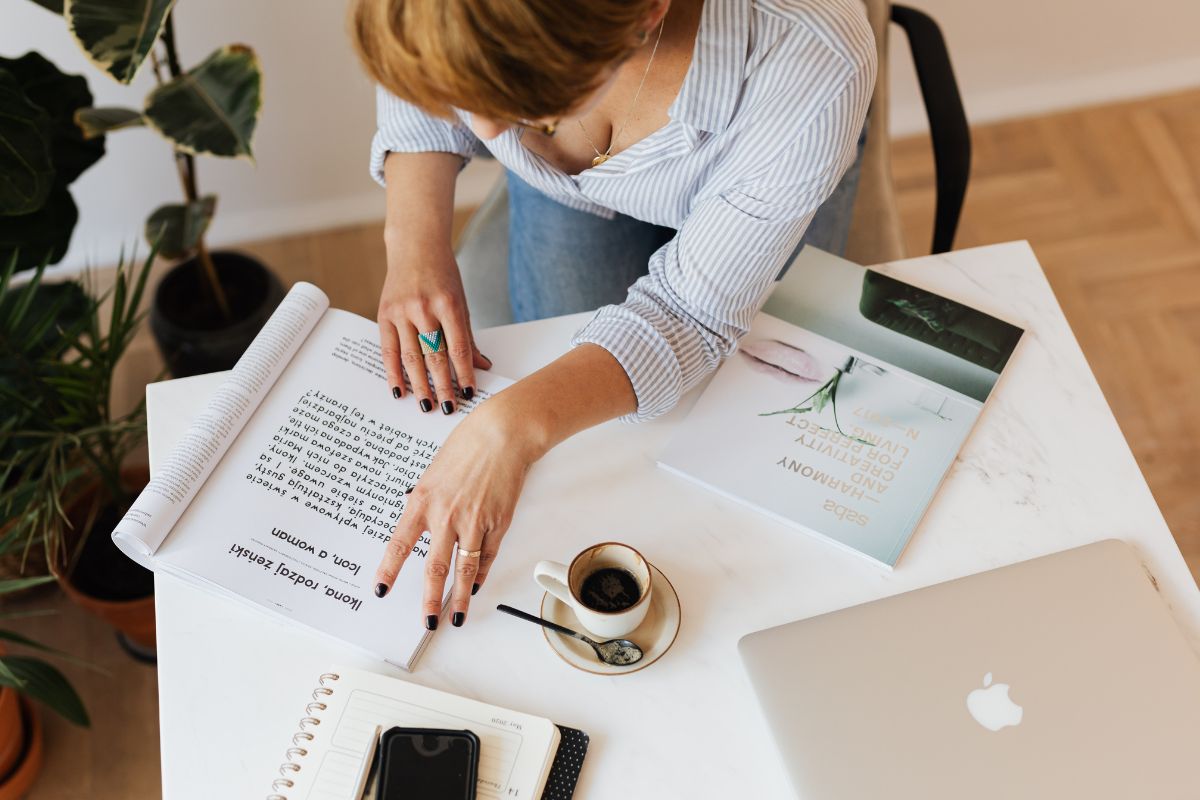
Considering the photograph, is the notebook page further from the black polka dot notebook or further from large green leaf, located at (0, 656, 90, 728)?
large green leaf, located at (0, 656, 90, 728)

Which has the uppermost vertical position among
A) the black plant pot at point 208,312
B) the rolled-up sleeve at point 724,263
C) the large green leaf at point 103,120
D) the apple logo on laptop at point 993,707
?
the rolled-up sleeve at point 724,263

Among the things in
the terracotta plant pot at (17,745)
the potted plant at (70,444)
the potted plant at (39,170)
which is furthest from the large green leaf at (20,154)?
the terracotta plant pot at (17,745)

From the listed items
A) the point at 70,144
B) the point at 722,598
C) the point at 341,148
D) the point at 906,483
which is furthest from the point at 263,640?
the point at 341,148

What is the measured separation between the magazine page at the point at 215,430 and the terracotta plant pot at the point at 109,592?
635mm

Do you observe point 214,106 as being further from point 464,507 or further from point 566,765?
point 566,765

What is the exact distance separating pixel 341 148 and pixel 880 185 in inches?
44.7

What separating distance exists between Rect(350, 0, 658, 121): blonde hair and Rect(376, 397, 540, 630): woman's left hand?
31cm

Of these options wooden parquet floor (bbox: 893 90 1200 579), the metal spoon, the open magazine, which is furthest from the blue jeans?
wooden parquet floor (bbox: 893 90 1200 579)

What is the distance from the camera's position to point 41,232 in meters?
1.41

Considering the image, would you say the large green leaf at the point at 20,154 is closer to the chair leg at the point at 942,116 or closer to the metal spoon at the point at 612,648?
the metal spoon at the point at 612,648

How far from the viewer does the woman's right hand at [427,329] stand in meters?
1.05

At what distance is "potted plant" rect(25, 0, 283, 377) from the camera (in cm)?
121

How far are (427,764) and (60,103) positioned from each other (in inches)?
44.0

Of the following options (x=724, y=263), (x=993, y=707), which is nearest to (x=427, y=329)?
(x=724, y=263)
